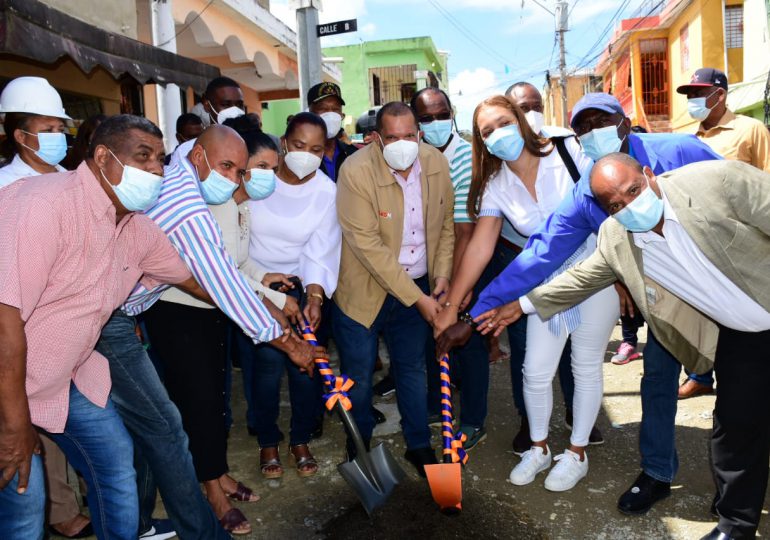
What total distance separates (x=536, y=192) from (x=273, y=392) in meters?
1.84

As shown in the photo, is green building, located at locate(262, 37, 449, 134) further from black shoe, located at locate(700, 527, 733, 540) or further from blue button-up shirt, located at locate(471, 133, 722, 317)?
black shoe, located at locate(700, 527, 733, 540)

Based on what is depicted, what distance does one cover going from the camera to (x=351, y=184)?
326 centimetres

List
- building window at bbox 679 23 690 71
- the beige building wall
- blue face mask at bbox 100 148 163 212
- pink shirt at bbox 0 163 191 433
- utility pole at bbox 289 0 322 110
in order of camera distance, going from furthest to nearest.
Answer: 1. building window at bbox 679 23 690 71
2. utility pole at bbox 289 0 322 110
3. the beige building wall
4. blue face mask at bbox 100 148 163 212
5. pink shirt at bbox 0 163 191 433

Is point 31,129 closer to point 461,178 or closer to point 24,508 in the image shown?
point 24,508

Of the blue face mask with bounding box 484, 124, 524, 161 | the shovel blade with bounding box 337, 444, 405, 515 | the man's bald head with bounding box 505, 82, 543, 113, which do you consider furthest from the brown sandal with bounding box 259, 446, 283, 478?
the man's bald head with bounding box 505, 82, 543, 113

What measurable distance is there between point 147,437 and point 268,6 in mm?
13843

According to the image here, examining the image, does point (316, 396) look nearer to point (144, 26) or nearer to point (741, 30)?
point (144, 26)

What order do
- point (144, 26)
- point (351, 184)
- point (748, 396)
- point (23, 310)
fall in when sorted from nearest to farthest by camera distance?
point (23, 310) < point (748, 396) < point (351, 184) < point (144, 26)

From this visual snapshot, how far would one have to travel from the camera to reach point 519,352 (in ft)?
12.0

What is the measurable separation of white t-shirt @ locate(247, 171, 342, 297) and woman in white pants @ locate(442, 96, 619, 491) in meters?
0.72

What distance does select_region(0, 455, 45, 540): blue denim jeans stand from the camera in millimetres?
1956

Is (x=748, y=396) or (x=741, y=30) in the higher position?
(x=741, y=30)

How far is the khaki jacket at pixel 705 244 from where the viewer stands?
226 centimetres

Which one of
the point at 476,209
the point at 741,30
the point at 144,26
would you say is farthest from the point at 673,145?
the point at 741,30
